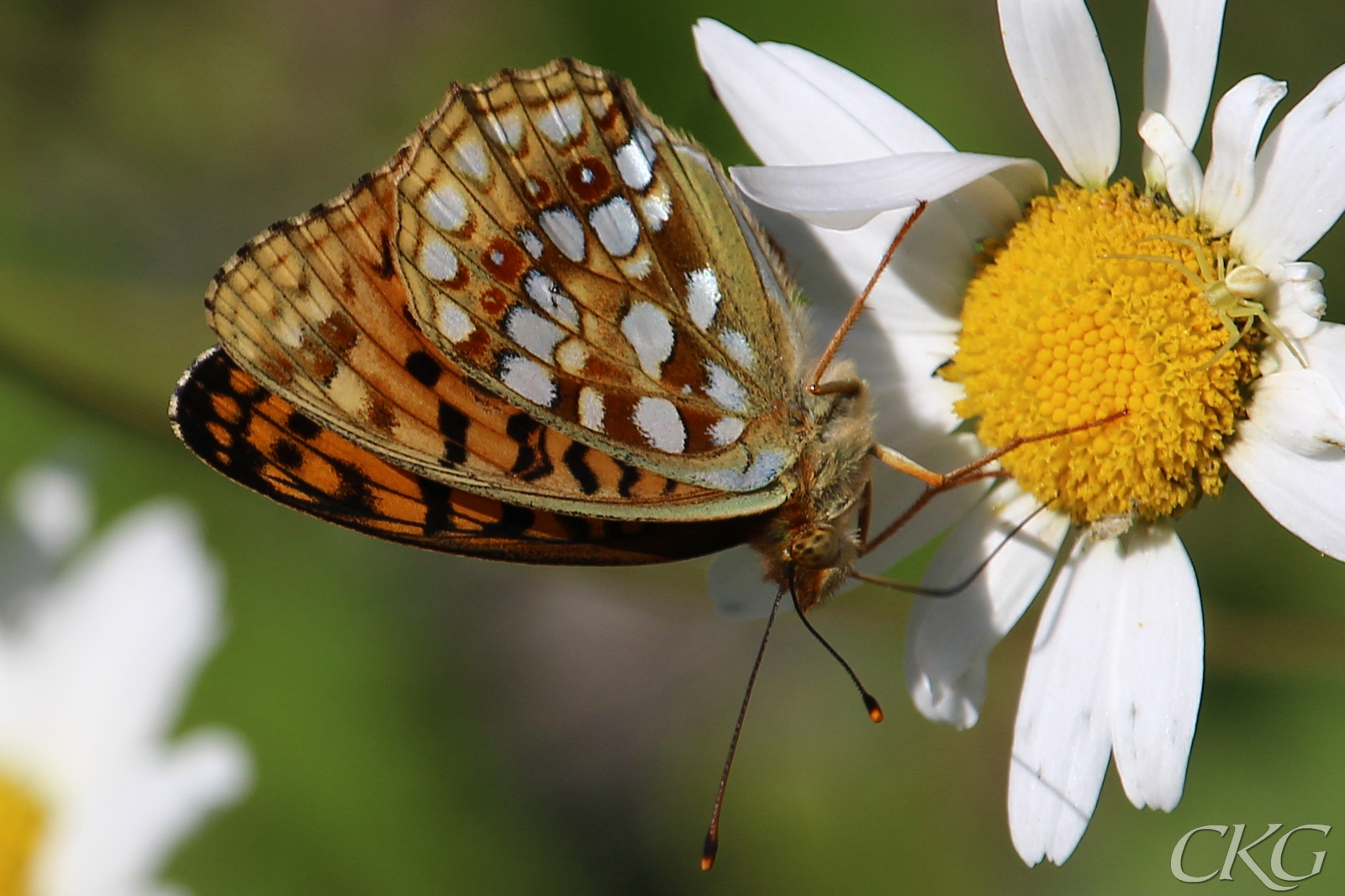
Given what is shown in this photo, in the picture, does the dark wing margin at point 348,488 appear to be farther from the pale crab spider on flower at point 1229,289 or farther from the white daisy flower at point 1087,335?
the pale crab spider on flower at point 1229,289

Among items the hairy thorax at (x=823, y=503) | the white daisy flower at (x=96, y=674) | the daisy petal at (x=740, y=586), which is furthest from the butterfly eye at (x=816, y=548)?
the white daisy flower at (x=96, y=674)

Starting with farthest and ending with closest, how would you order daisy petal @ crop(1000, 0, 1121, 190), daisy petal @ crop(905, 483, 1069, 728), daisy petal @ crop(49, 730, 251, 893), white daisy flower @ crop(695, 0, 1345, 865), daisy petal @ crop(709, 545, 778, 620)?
daisy petal @ crop(49, 730, 251, 893)
daisy petal @ crop(709, 545, 778, 620)
daisy petal @ crop(905, 483, 1069, 728)
daisy petal @ crop(1000, 0, 1121, 190)
white daisy flower @ crop(695, 0, 1345, 865)

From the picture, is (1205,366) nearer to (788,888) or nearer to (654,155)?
(654,155)

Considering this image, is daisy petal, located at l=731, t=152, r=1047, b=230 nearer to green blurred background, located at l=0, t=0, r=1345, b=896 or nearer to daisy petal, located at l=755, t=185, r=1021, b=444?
daisy petal, located at l=755, t=185, r=1021, b=444

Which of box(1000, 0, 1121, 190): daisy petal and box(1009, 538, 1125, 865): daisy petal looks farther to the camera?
box(1009, 538, 1125, 865): daisy petal

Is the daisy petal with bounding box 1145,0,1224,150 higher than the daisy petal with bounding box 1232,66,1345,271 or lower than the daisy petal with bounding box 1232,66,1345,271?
higher

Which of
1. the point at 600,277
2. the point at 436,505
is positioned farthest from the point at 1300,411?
the point at 436,505

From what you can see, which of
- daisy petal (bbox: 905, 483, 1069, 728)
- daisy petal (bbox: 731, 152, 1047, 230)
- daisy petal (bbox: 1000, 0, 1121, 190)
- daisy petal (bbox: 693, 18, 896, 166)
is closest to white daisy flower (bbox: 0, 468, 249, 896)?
daisy petal (bbox: 905, 483, 1069, 728)
